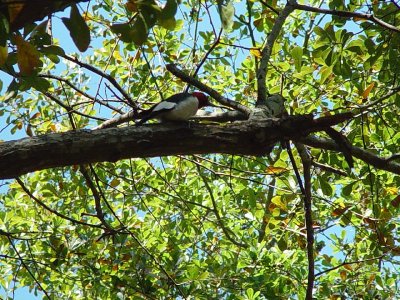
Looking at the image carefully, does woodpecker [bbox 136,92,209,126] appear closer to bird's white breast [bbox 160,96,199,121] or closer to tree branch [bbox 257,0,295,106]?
bird's white breast [bbox 160,96,199,121]

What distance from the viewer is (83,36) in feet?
6.75

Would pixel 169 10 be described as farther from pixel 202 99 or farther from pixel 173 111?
pixel 202 99

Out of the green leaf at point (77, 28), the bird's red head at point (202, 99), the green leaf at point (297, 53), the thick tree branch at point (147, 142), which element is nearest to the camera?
the green leaf at point (77, 28)

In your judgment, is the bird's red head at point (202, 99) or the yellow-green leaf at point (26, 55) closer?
the yellow-green leaf at point (26, 55)

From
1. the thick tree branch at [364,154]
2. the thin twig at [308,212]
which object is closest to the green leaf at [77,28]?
the thick tree branch at [364,154]

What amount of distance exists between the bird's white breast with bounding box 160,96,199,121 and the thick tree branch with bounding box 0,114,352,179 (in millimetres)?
343

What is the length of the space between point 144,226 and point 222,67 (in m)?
2.38

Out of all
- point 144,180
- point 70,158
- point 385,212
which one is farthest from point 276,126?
point 144,180

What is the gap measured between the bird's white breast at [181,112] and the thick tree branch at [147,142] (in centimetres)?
34

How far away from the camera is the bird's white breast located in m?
3.11

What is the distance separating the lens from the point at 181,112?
3.12 metres

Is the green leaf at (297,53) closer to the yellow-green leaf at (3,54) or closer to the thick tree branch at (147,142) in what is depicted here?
the thick tree branch at (147,142)

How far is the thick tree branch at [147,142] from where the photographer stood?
7.85 ft

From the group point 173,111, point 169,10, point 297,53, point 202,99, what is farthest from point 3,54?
point 297,53
